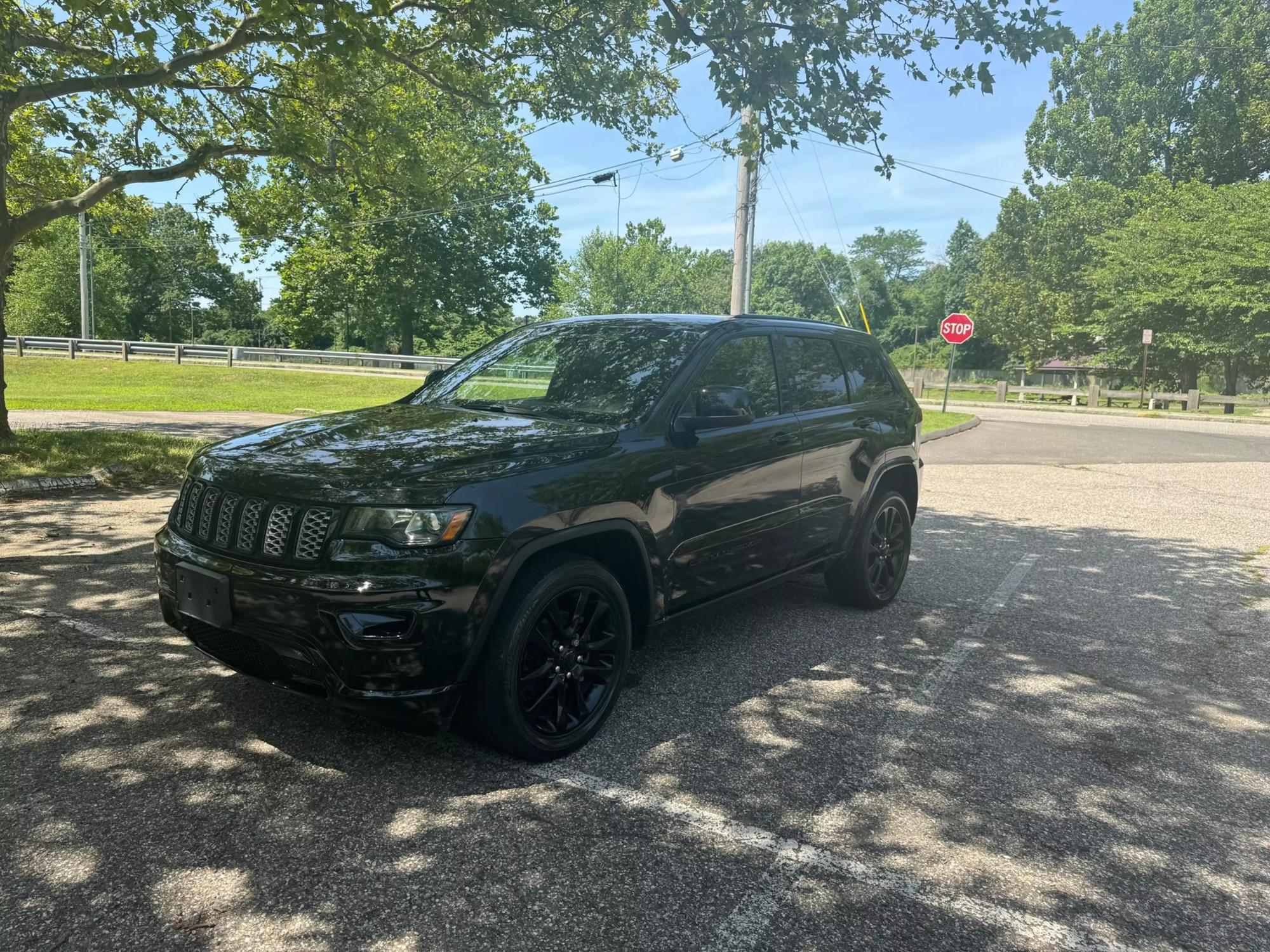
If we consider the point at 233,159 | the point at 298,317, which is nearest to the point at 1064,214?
the point at 298,317

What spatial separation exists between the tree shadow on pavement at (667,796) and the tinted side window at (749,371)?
1.42 meters

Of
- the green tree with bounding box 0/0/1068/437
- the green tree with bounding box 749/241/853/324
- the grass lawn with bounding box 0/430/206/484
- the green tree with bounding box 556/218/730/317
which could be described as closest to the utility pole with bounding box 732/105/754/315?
the green tree with bounding box 0/0/1068/437

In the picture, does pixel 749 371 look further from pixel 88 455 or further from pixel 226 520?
pixel 88 455

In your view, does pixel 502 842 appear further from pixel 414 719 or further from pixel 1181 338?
pixel 1181 338

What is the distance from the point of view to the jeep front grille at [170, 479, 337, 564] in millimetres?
3121

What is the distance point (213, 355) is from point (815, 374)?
40.3 meters

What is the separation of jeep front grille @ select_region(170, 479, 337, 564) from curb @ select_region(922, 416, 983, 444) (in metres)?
15.7

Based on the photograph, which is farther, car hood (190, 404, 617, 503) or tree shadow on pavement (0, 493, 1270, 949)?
car hood (190, 404, 617, 503)

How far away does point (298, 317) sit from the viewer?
1869 inches

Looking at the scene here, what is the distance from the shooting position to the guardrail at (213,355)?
123 ft

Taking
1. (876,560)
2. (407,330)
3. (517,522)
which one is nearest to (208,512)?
(517,522)

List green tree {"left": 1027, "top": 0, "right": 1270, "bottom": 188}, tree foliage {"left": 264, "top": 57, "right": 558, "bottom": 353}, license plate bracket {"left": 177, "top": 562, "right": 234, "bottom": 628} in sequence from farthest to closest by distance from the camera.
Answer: green tree {"left": 1027, "top": 0, "right": 1270, "bottom": 188}, tree foliage {"left": 264, "top": 57, "right": 558, "bottom": 353}, license plate bracket {"left": 177, "top": 562, "right": 234, "bottom": 628}

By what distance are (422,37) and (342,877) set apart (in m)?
11.2

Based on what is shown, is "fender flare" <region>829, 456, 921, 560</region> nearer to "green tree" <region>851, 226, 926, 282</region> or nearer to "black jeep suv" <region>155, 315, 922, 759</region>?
"black jeep suv" <region>155, 315, 922, 759</region>
